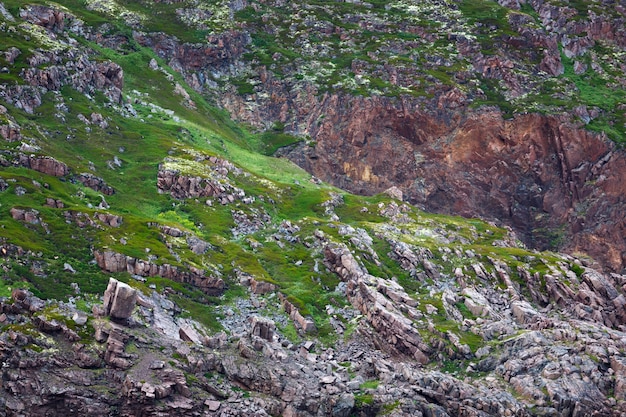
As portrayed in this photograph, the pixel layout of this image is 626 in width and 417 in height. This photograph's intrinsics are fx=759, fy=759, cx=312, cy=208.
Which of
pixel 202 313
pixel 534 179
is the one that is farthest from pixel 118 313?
pixel 534 179

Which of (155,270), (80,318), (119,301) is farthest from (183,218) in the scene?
(80,318)

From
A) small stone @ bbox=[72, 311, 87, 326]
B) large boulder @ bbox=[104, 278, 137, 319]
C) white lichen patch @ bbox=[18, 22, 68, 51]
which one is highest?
white lichen patch @ bbox=[18, 22, 68, 51]

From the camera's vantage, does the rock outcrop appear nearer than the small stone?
No

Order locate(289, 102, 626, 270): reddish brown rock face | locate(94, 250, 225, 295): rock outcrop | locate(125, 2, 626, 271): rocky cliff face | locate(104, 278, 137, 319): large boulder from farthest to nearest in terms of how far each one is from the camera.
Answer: locate(289, 102, 626, 270): reddish brown rock face, locate(125, 2, 626, 271): rocky cliff face, locate(94, 250, 225, 295): rock outcrop, locate(104, 278, 137, 319): large boulder

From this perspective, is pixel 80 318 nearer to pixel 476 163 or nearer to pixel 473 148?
pixel 476 163

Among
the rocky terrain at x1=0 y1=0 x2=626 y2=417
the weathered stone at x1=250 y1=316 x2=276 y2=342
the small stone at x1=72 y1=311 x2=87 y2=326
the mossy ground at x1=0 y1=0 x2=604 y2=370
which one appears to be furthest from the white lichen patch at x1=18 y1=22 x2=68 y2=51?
the small stone at x1=72 y1=311 x2=87 y2=326

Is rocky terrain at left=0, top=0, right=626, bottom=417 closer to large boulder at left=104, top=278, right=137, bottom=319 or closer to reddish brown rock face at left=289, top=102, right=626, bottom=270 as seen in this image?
large boulder at left=104, top=278, right=137, bottom=319

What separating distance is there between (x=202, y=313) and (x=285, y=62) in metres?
117

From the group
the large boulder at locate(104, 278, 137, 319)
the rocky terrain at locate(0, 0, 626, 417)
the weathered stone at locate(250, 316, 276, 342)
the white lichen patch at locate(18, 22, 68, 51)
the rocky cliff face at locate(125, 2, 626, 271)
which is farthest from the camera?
the rocky cliff face at locate(125, 2, 626, 271)

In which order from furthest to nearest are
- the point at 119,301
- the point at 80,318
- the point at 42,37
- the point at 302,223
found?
the point at 42,37
the point at 302,223
the point at 119,301
the point at 80,318

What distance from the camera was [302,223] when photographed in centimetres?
11681

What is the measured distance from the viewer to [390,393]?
240 ft

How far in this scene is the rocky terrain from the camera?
2805 inches

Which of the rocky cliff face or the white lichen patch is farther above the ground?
the white lichen patch
